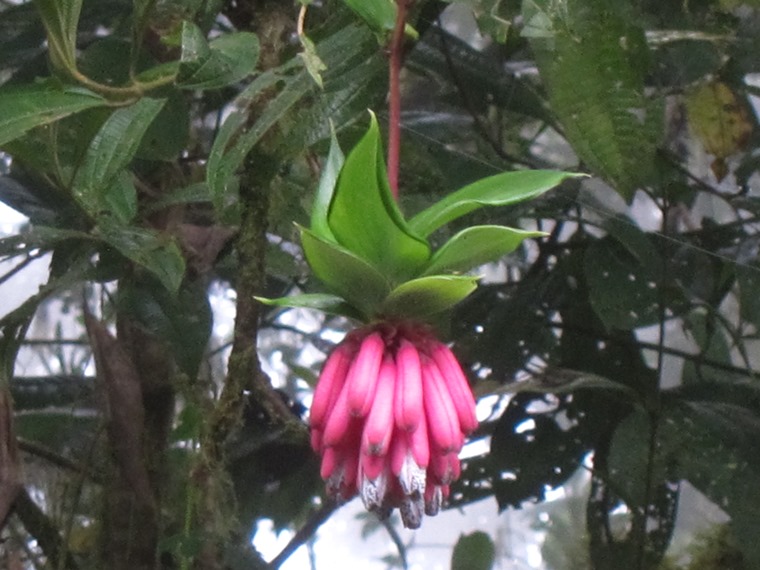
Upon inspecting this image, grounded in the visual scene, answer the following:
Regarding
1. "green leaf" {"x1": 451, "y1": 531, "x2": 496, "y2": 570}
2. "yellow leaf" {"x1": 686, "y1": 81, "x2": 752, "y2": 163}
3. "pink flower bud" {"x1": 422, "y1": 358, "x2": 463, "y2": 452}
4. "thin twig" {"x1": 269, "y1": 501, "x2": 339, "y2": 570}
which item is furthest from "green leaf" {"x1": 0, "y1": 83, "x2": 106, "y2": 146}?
"green leaf" {"x1": 451, "y1": 531, "x2": 496, "y2": 570}

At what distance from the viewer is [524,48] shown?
852 millimetres

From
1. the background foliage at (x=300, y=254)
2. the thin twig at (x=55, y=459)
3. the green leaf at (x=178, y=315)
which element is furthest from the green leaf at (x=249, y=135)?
the thin twig at (x=55, y=459)

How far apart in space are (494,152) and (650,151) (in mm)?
348

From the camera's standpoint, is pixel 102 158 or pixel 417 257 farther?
pixel 102 158

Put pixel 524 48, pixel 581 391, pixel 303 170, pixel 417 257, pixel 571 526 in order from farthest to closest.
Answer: pixel 571 526, pixel 581 391, pixel 524 48, pixel 303 170, pixel 417 257

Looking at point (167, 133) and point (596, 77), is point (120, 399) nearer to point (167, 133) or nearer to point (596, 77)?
point (167, 133)

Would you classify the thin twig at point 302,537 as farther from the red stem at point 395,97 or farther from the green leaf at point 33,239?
the red stem at point 395,97

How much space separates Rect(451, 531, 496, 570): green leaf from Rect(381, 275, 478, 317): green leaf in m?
0.72

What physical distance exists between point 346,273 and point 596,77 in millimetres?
187

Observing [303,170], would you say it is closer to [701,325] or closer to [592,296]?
[592,296]

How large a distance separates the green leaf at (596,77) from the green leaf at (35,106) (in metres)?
0.25

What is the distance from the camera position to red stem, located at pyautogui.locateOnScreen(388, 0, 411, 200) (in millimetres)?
406

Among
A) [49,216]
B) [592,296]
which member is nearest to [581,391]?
[592,296]

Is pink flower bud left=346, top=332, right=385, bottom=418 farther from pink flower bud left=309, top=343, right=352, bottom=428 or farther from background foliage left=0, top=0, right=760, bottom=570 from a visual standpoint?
background foliage left=0, top=0, right=760, bottom=570
